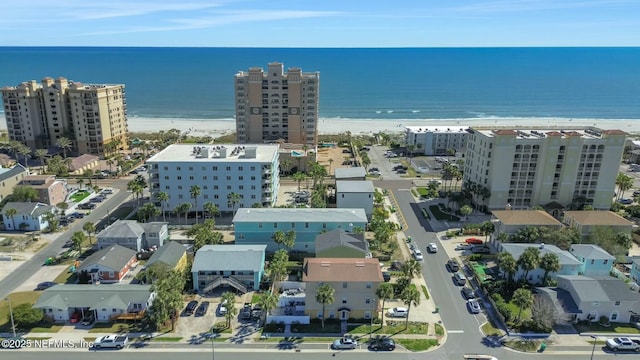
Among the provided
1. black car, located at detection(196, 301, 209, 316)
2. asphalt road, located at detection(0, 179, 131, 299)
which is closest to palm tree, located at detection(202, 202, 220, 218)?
asphalt road, located at detection(0, 179, 131, 299)

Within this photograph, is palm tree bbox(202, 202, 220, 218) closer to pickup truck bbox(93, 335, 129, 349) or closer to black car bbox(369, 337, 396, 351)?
pickup truck bbox(93, 335, 129, 349)

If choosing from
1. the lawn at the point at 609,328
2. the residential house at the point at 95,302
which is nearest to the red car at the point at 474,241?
the lawn at the point at 609,328

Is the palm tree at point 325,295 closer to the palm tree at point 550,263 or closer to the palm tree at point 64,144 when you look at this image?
the palm tree at point 550,263

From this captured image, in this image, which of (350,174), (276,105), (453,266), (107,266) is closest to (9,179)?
(107,266)

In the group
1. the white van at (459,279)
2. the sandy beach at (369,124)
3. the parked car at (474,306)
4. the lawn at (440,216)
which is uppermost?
the sandy beach at (369,124)

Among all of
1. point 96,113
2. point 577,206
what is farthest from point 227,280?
point 96,113
